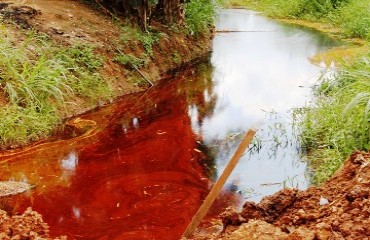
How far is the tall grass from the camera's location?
4.46m

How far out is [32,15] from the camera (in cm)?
749

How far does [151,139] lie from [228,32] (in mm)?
7975

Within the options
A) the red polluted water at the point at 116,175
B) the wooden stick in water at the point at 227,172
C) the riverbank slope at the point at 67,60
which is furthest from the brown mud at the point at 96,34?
the wooden stick in water at the point at 227,172

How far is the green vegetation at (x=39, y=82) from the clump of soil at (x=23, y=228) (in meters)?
2.58

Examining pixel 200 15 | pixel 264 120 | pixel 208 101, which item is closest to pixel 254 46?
pixel 200 15

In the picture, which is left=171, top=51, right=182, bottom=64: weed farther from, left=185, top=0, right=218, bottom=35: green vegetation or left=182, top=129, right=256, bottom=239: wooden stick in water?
left=182, top=129, right=256, bottom=239: wooden stick in water

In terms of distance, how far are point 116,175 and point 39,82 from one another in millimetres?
1943

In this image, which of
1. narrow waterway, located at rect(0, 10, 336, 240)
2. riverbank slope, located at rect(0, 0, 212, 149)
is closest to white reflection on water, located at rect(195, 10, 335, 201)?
narrow waterway, located at rect(0, 10, 336, 240)

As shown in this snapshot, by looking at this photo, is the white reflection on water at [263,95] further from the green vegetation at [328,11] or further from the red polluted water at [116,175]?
the green vegetation at [328,11]

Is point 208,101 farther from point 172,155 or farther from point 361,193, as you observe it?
point 361,193

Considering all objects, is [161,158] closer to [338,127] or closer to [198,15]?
[338,127]

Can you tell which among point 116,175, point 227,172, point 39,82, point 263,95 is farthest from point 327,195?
point 263,95

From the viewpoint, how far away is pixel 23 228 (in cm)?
275

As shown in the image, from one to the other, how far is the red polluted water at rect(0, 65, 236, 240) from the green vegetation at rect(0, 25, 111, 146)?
0.26 m
